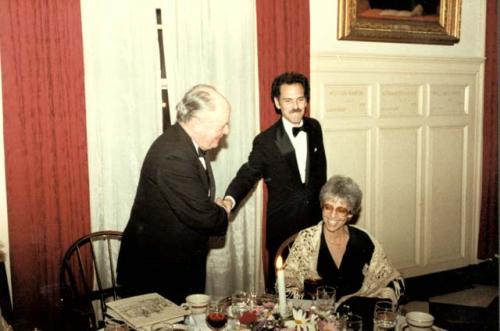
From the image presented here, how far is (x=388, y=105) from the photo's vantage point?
4.64 metres

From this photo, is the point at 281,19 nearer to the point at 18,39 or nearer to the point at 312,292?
the point at 18,39

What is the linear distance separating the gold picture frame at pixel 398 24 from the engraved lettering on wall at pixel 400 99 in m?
0.41

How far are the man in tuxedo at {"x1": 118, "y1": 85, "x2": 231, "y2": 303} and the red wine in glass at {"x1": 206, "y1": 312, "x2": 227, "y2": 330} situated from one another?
86cm

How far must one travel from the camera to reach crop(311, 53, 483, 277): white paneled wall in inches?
174

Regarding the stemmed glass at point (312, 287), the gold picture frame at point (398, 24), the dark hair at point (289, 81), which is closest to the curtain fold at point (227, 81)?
the dark hair at point (289, 81)

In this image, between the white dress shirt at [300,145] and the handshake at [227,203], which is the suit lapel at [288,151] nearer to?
the white dress shirt at [300,145]

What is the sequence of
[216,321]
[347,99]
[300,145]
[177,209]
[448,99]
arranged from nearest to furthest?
[216,321] < [177,209] < [300,145] < [347,99] < [448,99]

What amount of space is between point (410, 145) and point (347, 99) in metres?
0.83

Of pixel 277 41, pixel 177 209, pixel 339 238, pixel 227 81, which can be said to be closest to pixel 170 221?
pixel 177 209

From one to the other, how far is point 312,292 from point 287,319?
24 centimetres

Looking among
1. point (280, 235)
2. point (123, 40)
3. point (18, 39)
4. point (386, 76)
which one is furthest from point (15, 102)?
point (386, 76)

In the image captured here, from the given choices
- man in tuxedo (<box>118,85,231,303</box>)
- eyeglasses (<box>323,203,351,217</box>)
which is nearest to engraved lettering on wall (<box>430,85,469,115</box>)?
eyeglasses (<box>323,203,351,217</box>)

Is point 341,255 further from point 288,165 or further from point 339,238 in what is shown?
point 288,165

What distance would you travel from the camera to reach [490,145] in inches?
202
